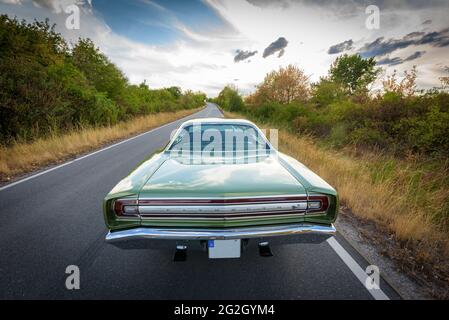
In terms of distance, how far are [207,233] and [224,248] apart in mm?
197

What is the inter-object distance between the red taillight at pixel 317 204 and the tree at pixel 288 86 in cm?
2578

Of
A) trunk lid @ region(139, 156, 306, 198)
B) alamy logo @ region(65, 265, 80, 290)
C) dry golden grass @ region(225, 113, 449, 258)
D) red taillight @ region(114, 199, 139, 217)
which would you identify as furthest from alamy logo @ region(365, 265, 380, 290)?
alamy logo @ region(65, 265, 80, 290)

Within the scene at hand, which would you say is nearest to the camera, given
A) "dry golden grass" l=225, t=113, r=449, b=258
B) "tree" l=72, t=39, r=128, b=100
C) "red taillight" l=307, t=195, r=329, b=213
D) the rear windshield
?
"red taillight" l=307, t=195, r=329, b=213

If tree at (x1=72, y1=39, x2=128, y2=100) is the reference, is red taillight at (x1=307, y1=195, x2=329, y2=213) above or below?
below

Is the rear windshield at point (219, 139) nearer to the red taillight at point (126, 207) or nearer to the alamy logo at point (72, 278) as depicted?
the red taillight at point (126, 207)

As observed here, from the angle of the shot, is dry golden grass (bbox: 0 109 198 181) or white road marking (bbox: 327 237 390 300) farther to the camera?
dry golden grass (bbox: 0 109 198 181)

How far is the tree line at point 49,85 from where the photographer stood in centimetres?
889

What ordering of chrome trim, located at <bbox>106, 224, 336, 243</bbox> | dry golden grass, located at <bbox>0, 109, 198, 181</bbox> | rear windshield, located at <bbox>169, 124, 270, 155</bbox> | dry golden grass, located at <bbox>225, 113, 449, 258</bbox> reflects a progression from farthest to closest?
dry golden grass, located at <bbox>0, 109, 198, 181</bbox>
rear windshield, located at <bbox>169, 124, 270, 155</bbox>
dry golden grass, located at <bbox>225, 113, 449, 258</bbox>
chrome trim, located at <bbox>106, 224, 336, 243</bbox>

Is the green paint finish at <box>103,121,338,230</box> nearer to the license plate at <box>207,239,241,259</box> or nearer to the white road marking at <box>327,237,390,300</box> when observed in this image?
the license plate at <box>207,239,241,259</box>

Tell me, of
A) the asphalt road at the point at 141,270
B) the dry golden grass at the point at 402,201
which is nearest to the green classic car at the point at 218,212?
the asphalt road at the point at 141,270

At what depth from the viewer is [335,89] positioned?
938 inches

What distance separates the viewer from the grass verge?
2.66m

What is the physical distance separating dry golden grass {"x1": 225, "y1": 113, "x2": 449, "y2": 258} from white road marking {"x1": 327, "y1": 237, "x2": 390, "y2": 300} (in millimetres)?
764
